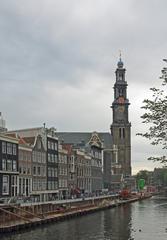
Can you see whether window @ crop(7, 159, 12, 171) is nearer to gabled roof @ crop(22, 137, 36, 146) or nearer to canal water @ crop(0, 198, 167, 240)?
gabled roof @ crop(22, 137, 36, 146)

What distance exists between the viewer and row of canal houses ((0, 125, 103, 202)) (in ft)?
327

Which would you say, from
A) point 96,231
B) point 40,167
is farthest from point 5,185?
point 96,231

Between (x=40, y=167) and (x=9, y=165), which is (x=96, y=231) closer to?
(x=9, y=165)

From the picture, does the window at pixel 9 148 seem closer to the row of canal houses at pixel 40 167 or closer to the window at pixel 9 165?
the row of canal houses at pixel 40 167

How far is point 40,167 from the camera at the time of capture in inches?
4680

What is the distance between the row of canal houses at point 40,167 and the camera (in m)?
99.7

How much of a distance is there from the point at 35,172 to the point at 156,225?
42.5 metres

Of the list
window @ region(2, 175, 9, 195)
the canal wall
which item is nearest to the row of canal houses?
window @ region(2, 175, 9, 195)

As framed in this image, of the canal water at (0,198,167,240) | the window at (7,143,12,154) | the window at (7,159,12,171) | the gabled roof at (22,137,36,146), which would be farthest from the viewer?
the gabled roof at (22,137,36,146)

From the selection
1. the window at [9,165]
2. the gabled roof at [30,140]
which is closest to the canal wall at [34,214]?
the window at [9,165]

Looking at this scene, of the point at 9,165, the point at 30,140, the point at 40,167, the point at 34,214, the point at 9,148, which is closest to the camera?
the point at 34,214

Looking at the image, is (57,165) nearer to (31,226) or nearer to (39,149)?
(39,149)

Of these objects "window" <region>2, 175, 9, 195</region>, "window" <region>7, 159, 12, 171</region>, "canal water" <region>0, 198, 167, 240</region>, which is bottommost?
"canal water" <region>0, 198, 167, 240</region>

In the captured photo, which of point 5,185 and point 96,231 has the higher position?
point 5,185
